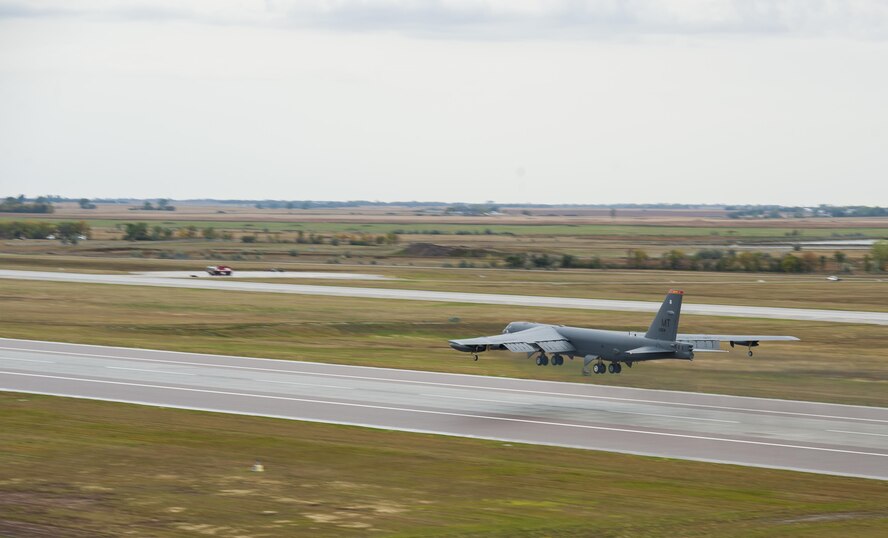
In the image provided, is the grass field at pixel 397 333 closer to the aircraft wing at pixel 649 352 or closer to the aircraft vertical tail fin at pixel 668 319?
the aircraft wing at pixel 649 352

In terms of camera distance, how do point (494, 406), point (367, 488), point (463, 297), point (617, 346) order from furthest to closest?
point (463, 297)
point (617, 346)
point (494, 406)
point (367, 488)

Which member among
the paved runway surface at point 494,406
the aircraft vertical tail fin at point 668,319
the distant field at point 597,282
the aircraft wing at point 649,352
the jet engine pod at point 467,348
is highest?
the aircraft vertical tail fin at point 668,319

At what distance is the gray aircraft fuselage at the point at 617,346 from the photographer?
53.4m

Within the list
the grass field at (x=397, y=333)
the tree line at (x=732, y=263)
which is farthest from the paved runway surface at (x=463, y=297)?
the tree line at (x=732, y=263)

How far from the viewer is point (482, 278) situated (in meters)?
123

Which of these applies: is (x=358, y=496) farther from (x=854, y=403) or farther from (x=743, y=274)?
(x=743, y=274)

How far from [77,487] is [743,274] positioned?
11778 centimetres

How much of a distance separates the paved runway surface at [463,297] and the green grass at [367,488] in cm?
5009

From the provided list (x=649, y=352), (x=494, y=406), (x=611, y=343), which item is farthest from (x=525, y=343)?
(x=494, y=406)

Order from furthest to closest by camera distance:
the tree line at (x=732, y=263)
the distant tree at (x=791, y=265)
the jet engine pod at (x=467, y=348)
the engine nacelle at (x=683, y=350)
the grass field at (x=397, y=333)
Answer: the tree line at (x=732, y=263) < the distant tree at (x=791, y=265) < the jet engine pod at (x=467, y=348) < the grass field at (x=397, y=333) < the engine nacelle at (x=683, y=350)

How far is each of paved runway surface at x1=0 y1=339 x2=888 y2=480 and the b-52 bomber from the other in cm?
281

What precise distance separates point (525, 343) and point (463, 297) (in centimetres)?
4013

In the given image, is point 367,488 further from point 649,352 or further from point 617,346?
point 617,346

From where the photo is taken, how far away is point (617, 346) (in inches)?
2173
